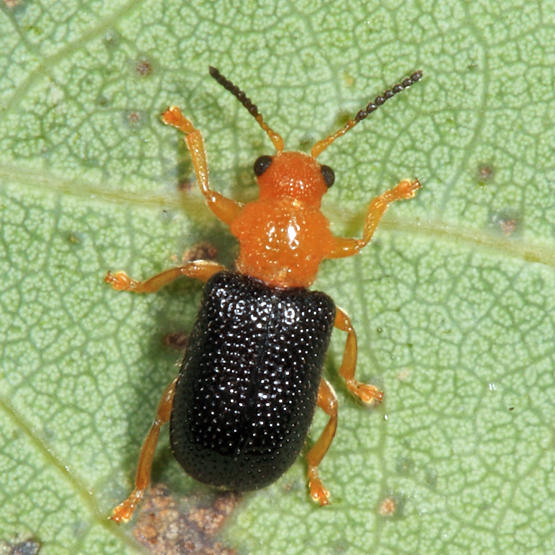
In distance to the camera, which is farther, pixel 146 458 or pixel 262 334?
pixel 146 458

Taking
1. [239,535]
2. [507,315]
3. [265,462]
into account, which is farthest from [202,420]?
[507,315]

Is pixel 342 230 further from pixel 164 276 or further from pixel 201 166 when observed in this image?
pixel 164 276

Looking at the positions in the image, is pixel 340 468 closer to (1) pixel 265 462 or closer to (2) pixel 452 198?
(1) pixel 265 462

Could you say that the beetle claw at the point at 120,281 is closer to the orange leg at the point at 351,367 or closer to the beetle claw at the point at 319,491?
the orange leg at the point at 351,367

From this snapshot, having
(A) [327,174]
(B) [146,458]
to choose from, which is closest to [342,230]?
(A) [327,174]

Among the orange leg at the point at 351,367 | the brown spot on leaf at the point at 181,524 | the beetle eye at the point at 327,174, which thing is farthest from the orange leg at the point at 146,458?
the beetle eye at the point at 327,174
